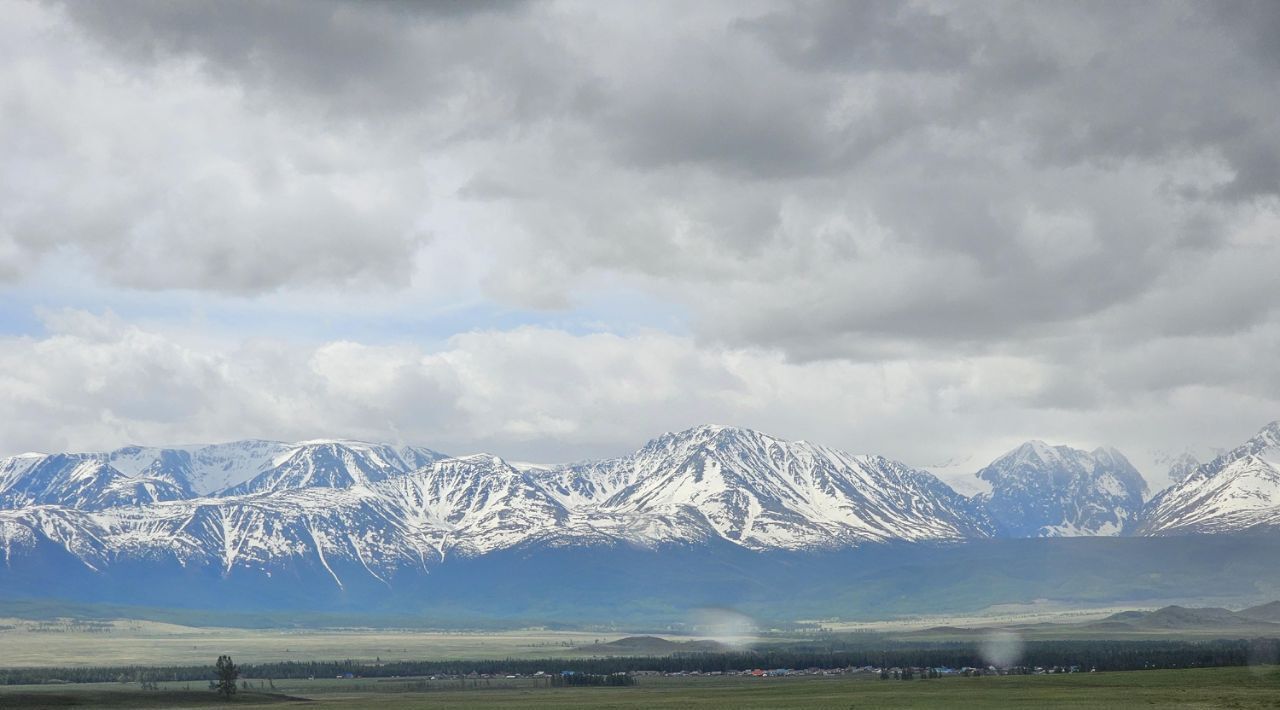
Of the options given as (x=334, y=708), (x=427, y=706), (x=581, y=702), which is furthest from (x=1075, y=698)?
(x=334, y=708)

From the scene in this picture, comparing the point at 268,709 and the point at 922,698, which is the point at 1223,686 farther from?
the point at 268,709

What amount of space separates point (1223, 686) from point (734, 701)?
60372 millimetres

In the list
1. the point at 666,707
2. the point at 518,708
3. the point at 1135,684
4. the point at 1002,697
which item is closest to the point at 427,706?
the point at 518,708

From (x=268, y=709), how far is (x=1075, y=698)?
10468 centimetres

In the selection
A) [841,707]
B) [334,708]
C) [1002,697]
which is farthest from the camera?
[334,708]

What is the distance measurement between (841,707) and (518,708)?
44241 mm

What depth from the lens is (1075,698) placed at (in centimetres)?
17412

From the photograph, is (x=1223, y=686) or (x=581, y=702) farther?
(x=581, y=702)

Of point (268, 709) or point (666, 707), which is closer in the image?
point (666, 707)

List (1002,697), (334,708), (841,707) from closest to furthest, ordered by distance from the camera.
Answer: (841,707)
(1002,697)
(334,708)

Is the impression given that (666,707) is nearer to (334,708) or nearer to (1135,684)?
(334,708)

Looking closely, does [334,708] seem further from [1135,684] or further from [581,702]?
[1135,684]

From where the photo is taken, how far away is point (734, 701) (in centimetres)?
18950

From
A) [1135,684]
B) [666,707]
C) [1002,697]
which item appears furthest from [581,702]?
[1135,684]
